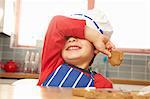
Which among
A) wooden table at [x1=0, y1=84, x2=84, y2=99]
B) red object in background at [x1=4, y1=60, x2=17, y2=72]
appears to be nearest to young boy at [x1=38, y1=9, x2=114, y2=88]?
wooden table at [x1=0, y1=84, x2=84, y2=99]

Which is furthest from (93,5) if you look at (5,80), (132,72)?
(5,80)

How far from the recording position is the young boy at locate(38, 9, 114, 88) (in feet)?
4.41

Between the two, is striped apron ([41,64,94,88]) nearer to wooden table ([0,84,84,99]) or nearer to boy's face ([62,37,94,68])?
boy's face ([62,37,94,68])

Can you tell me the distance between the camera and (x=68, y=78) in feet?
4.15

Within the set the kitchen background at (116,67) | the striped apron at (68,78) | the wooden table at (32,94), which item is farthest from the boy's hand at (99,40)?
the kitchen background at (116,67)

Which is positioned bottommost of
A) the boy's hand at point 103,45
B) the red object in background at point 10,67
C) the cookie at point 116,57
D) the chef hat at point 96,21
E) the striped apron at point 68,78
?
the red object in background at point 10,67

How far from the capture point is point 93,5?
9.94 feet

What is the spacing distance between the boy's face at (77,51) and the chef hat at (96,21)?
8cm

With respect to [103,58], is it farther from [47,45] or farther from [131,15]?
[47,45]

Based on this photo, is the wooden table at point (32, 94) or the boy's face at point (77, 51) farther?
the boy's face at point (77, 51)

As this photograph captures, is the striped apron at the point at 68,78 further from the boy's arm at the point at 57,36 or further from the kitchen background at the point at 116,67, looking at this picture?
the kitchen background at the point at 116,67

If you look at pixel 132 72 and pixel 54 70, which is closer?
pixel 54 70

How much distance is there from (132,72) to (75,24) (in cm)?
166

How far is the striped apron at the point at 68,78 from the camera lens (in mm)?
1251
